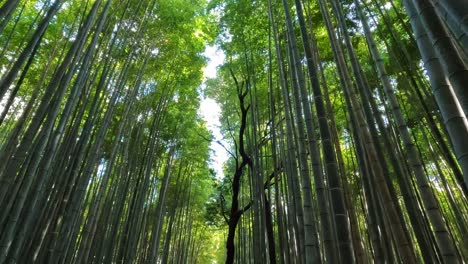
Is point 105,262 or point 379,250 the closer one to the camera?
point 379,250

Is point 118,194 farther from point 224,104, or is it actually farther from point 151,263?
point 224,104

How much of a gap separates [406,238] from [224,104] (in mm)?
6690

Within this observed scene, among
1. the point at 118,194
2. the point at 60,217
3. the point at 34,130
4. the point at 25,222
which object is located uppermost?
the point at 118,194

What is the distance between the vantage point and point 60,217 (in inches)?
155

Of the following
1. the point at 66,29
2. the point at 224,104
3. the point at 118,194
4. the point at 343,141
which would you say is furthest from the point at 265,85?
the point at 66,29

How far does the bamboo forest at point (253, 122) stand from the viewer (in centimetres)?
210

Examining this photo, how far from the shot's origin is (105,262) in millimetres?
5250

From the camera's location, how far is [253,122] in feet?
17.7

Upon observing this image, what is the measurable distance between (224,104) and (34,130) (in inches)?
239

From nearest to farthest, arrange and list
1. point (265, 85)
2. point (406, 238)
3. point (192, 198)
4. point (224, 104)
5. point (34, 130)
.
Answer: point (406, 238) → point (34, 130) → point (265, 85) → point (224, 104) → point (192, 198)

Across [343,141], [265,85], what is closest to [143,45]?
[265,85]

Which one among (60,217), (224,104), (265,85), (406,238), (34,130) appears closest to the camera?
(406,238)

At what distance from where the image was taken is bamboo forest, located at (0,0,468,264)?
2.10 meters

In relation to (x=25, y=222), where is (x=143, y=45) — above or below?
above
